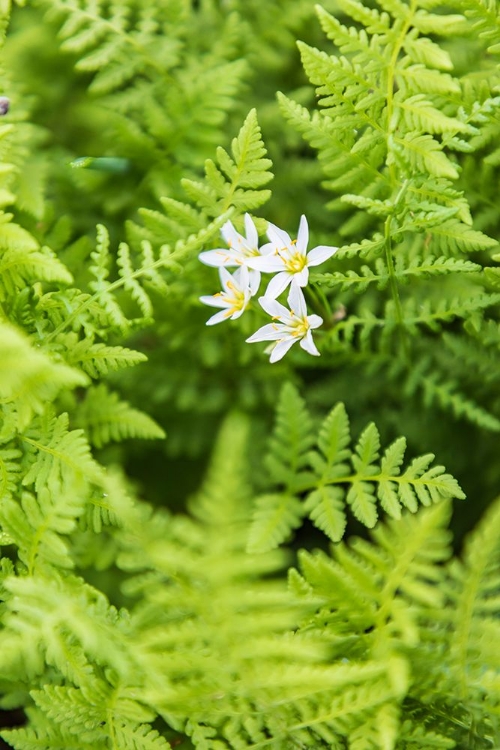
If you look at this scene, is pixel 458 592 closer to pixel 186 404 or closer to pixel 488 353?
pixel 488 353

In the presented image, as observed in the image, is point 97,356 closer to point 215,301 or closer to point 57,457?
point 57,457

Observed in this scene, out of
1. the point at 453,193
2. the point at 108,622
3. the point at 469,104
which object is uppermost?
the point at 469,104

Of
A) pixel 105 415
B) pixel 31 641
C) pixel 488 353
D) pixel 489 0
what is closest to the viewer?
pixel 31 641

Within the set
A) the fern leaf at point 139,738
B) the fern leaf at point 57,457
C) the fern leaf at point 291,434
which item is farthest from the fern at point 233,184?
the fern leaf at point 139,738

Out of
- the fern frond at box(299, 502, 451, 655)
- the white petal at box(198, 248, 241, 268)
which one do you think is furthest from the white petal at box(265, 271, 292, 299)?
the fern frond at box(299, 502, 451, 655)

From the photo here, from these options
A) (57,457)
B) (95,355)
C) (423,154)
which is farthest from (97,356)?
(423,154)

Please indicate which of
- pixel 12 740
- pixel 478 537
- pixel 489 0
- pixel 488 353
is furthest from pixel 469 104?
pixel 12 740
